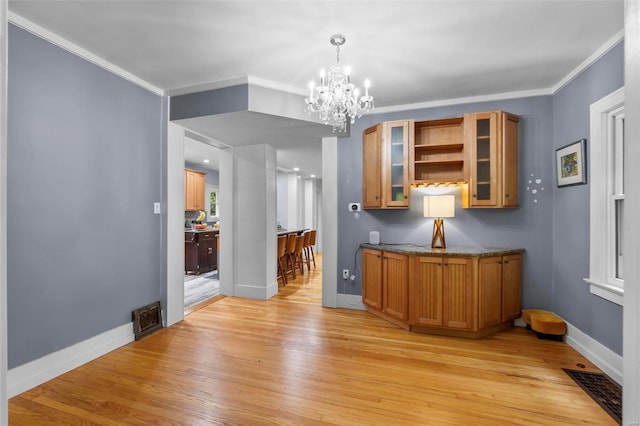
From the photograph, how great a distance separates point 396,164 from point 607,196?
187 cm

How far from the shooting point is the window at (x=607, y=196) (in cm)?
240

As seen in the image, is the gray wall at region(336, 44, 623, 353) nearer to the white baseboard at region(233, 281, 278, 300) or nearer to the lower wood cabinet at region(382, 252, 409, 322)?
the lower wood cabinet at region(382, 252, 409, 322)

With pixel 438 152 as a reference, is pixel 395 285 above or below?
below

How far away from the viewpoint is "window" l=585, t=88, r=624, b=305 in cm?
240

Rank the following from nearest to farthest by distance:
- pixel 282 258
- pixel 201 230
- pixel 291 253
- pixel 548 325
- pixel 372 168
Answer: pixel 548 325 → pixel 372 168 → pixel 282 258 → pixel 291 253 → pixel 201 230

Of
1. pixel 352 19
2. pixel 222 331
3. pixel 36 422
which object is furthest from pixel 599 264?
pixel 36 422

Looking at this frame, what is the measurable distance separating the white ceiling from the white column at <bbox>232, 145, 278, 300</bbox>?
1.35 meters

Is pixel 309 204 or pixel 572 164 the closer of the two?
pixel 572 164

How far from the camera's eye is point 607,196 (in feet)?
8.02

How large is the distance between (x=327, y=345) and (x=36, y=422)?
2.08 meters

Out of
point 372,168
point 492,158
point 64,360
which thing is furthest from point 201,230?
point 492,158

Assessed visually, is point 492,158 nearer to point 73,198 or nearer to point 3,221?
point 3,221

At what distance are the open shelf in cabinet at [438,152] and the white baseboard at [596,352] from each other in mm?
1830

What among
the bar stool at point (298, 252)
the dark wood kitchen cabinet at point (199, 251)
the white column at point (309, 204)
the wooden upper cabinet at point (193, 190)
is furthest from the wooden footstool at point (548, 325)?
the wooden upper cabinet at point (193, 190)
